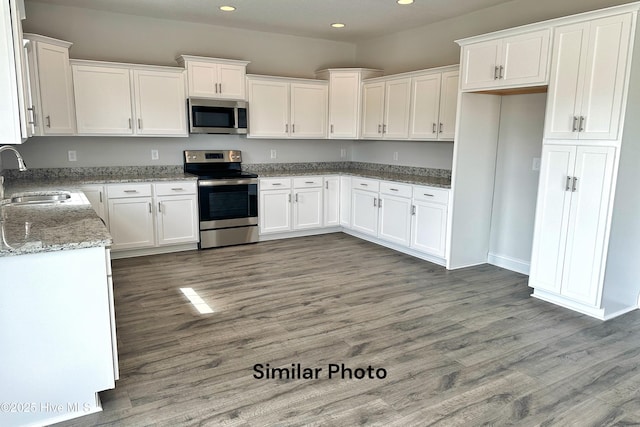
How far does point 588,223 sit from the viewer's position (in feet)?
11.0

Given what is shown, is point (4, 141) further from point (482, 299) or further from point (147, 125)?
point (482, 299)

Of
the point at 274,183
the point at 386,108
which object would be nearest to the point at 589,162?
the point at 386,108

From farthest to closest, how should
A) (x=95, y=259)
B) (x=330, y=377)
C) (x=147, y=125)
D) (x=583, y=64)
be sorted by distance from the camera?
(x=147, y=125) < (x=583, y=64) < (x=330, y=377) < (x=95, y=259)

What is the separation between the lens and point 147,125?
4.96 meters

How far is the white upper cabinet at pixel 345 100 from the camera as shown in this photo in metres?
5.92

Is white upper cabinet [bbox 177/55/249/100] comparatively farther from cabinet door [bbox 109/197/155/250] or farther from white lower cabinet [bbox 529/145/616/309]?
white lower cabinet [bbox 529/145/616/309]

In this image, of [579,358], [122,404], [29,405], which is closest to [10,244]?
[29,405]

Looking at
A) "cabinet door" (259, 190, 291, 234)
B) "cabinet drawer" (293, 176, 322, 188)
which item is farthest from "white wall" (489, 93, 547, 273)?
"cabinet door" (259, 190, 291, 234)

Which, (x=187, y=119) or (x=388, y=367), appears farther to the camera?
(x=187, y=119)

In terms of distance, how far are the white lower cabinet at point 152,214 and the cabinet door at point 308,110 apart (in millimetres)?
1658

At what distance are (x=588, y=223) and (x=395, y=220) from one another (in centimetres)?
215

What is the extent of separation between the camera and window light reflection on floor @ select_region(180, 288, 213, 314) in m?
3.47

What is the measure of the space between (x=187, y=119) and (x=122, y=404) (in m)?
3.62

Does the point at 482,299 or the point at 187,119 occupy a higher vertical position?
the point at 187,119
